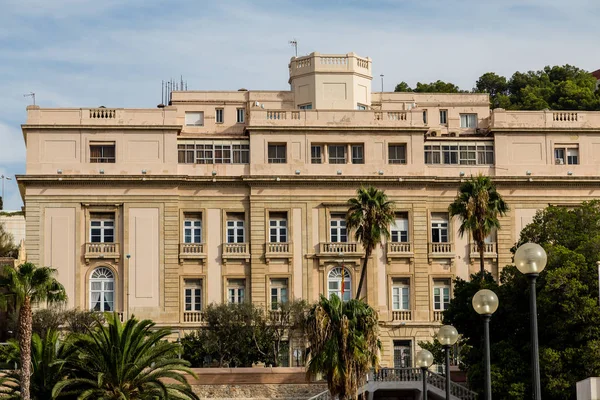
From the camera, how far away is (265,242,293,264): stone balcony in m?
84.6

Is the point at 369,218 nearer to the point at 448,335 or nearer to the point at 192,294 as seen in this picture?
the point at 192,294

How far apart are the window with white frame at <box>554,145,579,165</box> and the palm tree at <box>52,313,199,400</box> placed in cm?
3304

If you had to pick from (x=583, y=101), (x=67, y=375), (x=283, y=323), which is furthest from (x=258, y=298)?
(x=583, y=101)

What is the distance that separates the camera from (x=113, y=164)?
8475cm

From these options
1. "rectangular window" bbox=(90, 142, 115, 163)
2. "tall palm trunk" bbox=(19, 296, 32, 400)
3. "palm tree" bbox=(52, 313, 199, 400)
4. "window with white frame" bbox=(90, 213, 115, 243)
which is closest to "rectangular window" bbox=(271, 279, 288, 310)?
"window with white frame" bbox=(90, 213, 115, 243)

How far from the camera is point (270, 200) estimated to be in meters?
85.5

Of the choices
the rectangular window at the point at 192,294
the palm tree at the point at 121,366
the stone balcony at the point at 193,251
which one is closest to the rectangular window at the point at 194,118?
the stone balcony at the point at 193,251

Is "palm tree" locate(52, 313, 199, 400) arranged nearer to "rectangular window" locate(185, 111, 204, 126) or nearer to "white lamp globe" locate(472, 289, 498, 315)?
"white lamp globe" locate(472, 289, 498, 315)

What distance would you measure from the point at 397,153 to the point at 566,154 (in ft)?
33.3

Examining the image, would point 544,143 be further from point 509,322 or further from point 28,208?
point 28,208

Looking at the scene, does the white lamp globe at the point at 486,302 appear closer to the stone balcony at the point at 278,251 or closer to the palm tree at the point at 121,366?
the palm tree at the point at 121,366

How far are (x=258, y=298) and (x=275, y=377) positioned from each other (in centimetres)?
1150

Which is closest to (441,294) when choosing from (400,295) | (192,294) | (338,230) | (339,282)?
(400,295)

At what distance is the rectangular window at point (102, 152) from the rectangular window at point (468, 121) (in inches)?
892
